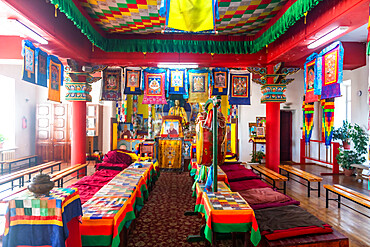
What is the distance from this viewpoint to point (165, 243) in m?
3.19

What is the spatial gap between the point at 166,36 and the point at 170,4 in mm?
3236

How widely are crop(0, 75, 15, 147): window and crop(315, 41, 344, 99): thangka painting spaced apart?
406 inches

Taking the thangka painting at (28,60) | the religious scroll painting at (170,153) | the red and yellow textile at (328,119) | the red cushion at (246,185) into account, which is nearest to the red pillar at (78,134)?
the thangka painting at (28,60)

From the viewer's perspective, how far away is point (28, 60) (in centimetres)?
426

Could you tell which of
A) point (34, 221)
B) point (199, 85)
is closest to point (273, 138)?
point (199, 85)

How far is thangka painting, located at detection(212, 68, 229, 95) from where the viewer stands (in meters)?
6.93

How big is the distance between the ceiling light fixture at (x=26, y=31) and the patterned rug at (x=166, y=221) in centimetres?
380

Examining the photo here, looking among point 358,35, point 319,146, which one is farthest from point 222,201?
point 319,146

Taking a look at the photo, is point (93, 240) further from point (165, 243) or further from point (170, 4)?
point (170, 4)

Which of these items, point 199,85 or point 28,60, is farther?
point 199,85

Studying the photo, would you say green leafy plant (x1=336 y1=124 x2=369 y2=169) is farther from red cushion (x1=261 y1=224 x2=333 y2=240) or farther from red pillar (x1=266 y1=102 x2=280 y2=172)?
red cushion (x1=261 y1=224 x2=333 y2=240)

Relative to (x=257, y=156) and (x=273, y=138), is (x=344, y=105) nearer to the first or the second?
(x=257, y=156)

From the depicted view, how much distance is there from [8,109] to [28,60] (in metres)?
5.67

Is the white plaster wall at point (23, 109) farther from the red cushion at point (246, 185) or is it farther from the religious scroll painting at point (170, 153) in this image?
the red cushion at point (246, 185)
